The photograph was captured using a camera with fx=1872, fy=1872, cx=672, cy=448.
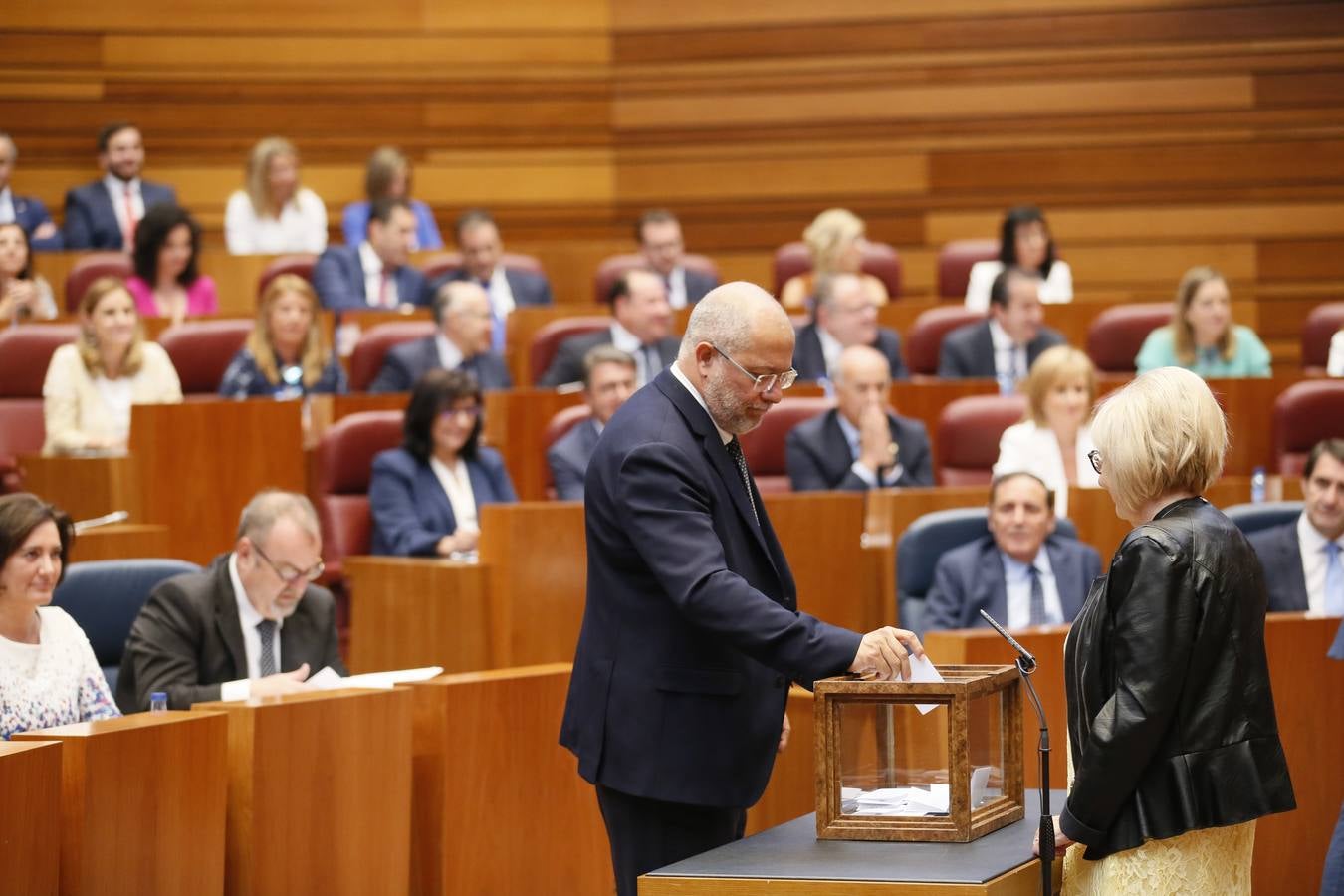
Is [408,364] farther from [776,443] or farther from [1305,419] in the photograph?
[1305,419]

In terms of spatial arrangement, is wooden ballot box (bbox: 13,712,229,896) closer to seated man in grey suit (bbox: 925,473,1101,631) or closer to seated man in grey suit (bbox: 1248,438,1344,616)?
seated man in grey suit (bbox: 925,473,1101,631)

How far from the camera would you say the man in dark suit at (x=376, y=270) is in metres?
6.24

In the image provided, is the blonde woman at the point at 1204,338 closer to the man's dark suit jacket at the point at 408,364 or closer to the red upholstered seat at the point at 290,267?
the man's dark suit jacket at the point at 408,364

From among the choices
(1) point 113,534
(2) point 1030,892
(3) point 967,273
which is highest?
(3) point 967,273

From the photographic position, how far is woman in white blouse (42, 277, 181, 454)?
478 cm

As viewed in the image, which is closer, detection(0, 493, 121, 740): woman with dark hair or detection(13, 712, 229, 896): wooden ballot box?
detection(13, 712, 229, 896): wooden ballot box

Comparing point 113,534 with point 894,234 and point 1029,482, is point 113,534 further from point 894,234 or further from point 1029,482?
point 894,234

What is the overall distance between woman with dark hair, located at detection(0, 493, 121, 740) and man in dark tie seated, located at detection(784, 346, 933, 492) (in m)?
2.15

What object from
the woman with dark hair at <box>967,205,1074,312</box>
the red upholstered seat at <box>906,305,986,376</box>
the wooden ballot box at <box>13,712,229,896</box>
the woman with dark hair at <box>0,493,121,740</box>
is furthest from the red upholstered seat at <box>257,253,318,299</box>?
the wooden ballot box at <box>13,712,229,896</box>

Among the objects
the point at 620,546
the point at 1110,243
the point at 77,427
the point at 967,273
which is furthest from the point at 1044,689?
the point at 1110,243

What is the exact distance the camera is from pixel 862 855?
6.61 feet

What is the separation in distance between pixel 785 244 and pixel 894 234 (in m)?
0.47

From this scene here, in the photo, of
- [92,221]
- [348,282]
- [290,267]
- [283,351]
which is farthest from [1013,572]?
[92,221]

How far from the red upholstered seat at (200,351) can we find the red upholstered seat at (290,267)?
0.94 metres
